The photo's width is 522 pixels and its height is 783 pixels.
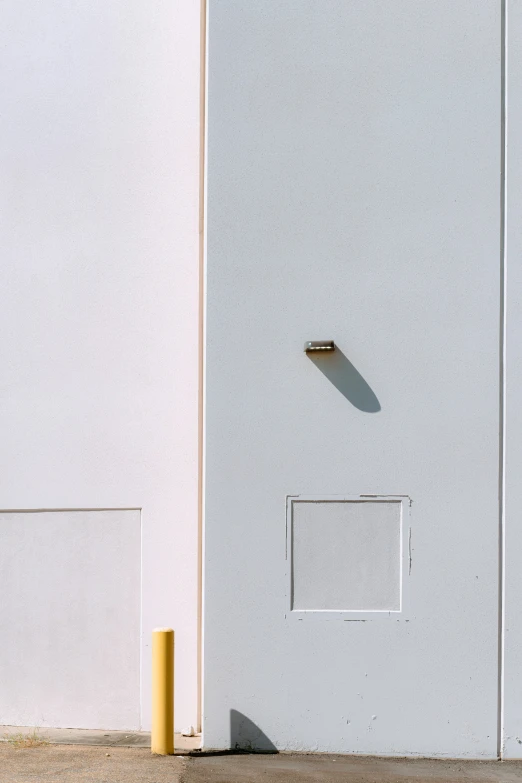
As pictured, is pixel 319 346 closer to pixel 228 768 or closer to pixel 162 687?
pixel 162 687

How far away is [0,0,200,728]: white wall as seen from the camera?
8.41 metres

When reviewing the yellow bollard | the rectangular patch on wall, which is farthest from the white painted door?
the rectangular patch on wall

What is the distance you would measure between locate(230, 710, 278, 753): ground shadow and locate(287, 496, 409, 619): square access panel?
1.03 meters

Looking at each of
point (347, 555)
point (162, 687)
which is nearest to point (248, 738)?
point (162, 687)

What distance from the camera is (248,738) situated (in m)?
7.36

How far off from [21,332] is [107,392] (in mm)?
1079

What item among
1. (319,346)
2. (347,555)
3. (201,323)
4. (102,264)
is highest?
(102,264)

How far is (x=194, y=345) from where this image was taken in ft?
27.6

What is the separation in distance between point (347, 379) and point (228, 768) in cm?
338

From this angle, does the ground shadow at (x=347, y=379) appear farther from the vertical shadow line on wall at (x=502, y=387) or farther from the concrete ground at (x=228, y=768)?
the concrete ground at (x=228, y=768)

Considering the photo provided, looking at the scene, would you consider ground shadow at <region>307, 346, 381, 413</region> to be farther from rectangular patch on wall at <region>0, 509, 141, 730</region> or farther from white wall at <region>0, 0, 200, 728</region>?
rectangular patch on wall at <region>0, 509, 141, 730</region>

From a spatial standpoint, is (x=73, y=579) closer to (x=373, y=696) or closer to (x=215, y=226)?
(x=373, y=696)

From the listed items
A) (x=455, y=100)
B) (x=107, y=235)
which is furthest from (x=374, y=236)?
(x=107, y=235)

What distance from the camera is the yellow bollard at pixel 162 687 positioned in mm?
7172
